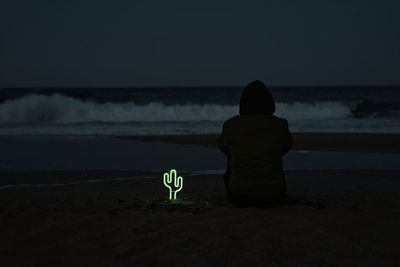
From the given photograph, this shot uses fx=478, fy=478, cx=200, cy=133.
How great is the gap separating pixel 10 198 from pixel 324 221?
3801 millimetres

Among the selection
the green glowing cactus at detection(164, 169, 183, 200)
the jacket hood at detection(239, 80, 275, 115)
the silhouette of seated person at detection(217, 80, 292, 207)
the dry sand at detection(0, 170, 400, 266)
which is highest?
the jacket hood at detection(239, 80, 275, 115)

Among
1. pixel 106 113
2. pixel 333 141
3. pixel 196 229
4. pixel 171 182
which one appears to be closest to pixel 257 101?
pixel 196 229

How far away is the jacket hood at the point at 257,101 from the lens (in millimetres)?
4582

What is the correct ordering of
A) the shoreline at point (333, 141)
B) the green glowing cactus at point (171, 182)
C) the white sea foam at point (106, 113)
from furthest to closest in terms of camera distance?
the white sea foam at point (106, 113)
the shoreline at point (333, 141)
the green glowing cactus at point (171, 182)

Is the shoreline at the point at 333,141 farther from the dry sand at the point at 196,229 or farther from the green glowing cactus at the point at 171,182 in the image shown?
the green glowing cactus at the point at 171,182

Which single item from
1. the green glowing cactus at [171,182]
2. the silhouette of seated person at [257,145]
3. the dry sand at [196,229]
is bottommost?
the dry sand at [196,229]

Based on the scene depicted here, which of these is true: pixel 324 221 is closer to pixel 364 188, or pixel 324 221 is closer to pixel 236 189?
pixel 236 189

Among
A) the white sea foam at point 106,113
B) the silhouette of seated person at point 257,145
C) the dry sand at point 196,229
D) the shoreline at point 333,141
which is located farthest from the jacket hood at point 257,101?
the white sea foam at point 106,113

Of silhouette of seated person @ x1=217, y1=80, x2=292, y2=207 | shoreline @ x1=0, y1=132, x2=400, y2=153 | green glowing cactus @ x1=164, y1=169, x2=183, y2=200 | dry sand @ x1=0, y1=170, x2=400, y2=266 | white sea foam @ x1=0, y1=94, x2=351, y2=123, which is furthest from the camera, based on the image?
white sea foam @ x1=0, y1=94, x2=351, y2=123

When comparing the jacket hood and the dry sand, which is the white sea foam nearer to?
the dry sand

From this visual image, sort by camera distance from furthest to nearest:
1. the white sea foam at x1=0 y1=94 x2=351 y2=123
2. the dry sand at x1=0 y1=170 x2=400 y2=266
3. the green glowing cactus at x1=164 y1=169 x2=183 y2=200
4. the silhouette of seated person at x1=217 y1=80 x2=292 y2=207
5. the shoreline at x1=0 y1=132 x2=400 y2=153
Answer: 1. the white sea foam at x1=0 y1=94 x2=351 y2=123
2. the shoreline at x1=0 y1=132 x2=400 y2=153
3. the green glowing cactus at x1=164 y1=169 x2=183 y2=200
4. the silhouette of seated person at x1=217 y1=80 x2=292 y2=207
5. the dry sand at x1=0 y1=170 x2=400 y2=266

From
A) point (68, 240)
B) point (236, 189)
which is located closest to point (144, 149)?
point (236, 189)

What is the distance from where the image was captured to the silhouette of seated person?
4.54m

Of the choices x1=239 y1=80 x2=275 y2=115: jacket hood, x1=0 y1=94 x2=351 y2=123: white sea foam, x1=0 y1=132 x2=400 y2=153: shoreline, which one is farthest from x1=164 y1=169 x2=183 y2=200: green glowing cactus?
x1=0 y1=94 x2=351 y2=123: white sea foam
